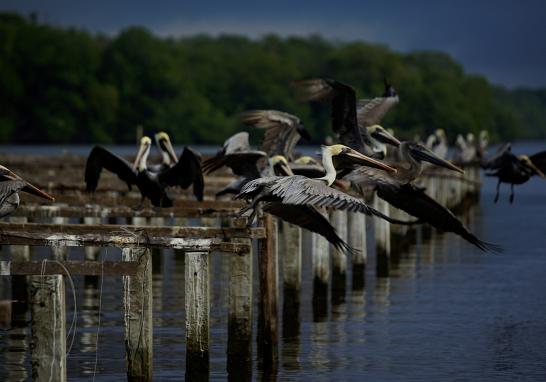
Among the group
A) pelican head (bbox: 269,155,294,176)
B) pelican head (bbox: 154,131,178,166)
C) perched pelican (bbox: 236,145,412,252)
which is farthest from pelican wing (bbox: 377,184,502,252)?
pelican head (bbox: 154,131,178,166)

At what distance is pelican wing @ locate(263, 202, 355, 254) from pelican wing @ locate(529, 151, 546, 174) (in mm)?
8629

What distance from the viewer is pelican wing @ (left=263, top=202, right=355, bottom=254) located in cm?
1436

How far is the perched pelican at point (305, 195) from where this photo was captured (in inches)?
511

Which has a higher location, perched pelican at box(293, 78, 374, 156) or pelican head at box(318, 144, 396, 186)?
perched pelican at box(293, 78, 374, 156)

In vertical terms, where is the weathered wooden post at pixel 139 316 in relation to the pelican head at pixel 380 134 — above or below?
below

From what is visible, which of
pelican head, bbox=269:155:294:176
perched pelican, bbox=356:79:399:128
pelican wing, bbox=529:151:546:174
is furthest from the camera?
pelican wing, bbox=529:151:546:174

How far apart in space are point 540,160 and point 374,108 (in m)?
3.95

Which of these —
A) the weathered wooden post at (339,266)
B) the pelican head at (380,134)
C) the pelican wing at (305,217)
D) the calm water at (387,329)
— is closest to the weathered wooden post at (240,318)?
the calm water at (387,329)

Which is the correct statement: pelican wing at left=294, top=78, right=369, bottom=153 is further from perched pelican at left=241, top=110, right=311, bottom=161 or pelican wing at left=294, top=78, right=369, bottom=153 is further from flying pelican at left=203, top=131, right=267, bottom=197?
perched pelican at left=241, top=110, right=311, bottom=161

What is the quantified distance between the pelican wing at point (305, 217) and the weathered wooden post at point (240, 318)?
0.41 meters

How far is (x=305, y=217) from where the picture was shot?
14.5 m

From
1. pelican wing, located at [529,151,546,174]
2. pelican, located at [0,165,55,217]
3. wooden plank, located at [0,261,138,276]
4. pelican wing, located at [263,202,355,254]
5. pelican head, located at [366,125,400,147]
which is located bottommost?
wooden plank, located at [0,261,138,276]

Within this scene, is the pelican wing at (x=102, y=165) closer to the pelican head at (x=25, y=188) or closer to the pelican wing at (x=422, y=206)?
the pelican wing at (x=422, y=206)

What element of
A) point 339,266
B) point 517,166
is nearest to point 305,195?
point 339,266
